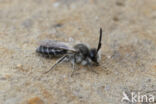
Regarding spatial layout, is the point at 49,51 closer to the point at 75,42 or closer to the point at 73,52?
the point at 73,52

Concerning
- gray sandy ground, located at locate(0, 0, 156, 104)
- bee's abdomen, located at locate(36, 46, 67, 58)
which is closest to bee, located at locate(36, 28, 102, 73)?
bee's abdomen, located at locate(36, 46, 67, 58)

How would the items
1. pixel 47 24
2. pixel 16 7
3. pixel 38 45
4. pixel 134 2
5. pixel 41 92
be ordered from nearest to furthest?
pixel 41 92 < pixel 38 45 < pixel 47 24 < pixel 16 7 < pixel 134 2

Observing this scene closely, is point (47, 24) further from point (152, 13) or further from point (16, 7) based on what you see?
point (152, 13)

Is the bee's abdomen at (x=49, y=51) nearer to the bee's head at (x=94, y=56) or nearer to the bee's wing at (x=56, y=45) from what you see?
the bee's wing at (x=56, y=45)

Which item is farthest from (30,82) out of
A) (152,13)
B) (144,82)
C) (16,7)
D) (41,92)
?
(152,13)

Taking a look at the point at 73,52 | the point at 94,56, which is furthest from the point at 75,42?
the point at 94,56

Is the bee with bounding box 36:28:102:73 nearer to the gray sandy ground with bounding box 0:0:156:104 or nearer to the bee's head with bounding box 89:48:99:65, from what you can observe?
the bee's head with bounding box 89:48:99:65
